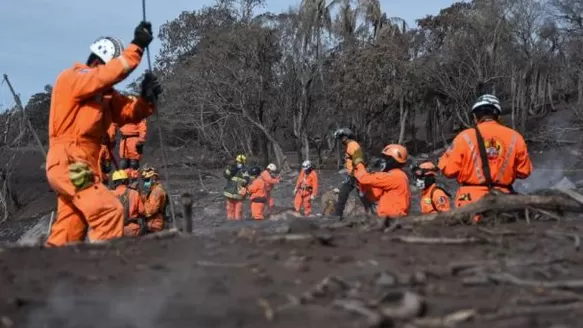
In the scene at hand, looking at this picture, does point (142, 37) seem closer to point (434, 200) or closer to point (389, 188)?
point (389, 188)

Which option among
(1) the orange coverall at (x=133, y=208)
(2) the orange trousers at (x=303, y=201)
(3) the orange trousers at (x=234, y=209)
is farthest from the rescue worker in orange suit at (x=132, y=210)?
(2) the orange trousers at (x=303, y=201)

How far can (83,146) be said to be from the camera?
668cm

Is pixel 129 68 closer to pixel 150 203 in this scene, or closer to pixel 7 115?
pixel 150 203

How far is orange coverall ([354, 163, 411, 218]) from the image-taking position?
30.6 feet

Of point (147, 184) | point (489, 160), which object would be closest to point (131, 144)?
point (147, 184)

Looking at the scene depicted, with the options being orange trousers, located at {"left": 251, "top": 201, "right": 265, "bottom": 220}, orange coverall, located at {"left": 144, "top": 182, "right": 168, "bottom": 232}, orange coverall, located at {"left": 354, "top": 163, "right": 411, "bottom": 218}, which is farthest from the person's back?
orange trousers, located at {"left": 251, "top": 201, "right": 265, "bottom": 220}

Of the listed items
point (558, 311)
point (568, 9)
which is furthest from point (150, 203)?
point (568, 9)

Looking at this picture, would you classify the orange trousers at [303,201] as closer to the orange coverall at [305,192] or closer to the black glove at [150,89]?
the orange coverall at [305,192]

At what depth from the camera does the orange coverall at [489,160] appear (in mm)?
7621

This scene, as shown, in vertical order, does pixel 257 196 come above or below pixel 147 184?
below

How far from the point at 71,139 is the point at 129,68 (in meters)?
0.78

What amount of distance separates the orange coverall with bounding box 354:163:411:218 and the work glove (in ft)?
12.3

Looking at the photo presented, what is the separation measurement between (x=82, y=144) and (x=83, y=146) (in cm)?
2

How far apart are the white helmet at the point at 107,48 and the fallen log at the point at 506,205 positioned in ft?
9.76
